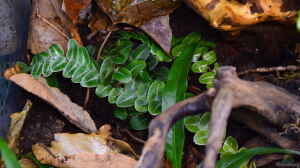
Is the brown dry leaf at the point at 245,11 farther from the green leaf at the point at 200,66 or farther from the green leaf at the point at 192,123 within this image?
the green leaf at the point at 192,123

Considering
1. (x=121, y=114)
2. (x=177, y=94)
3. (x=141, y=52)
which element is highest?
(x=141, y=52)

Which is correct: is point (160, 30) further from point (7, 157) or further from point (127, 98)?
point (7, 157)

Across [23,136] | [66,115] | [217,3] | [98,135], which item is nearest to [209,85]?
[217,3]

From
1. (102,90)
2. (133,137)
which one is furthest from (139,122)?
(102,90)

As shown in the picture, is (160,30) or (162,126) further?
(160,30)

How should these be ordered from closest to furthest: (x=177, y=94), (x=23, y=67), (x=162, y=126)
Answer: (x=162, y=126), (x=177, y=94), (x=23, y=67)

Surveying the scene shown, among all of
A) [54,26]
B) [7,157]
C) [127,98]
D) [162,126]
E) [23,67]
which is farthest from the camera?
[54,26]

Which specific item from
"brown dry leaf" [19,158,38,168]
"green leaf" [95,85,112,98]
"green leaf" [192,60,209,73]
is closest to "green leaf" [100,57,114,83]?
"green leaf" [95,85,112,98]

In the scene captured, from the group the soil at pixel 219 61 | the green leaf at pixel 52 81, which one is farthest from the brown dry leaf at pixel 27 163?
the green leaf at pixel 52 81
